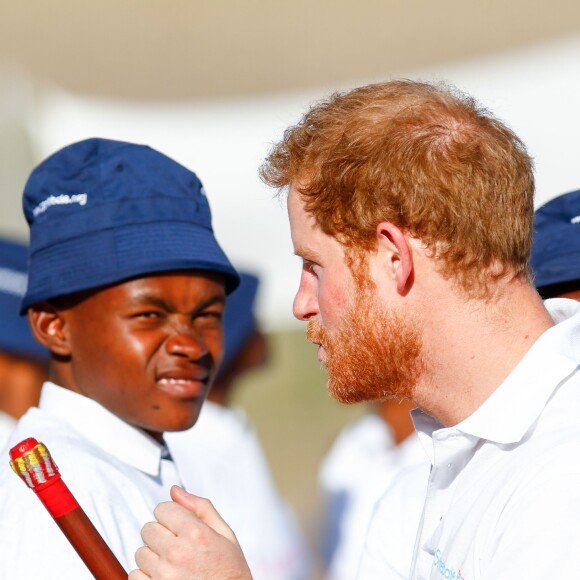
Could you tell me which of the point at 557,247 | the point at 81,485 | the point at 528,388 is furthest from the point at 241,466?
the point at 528,388

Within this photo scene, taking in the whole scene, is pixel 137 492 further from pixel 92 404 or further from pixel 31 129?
pixel 31 129

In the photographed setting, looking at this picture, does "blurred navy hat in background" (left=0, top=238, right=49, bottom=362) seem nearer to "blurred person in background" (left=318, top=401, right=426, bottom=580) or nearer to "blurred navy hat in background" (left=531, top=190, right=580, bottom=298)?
"blurred person in background" (left=318, top=401, right=426, bottom=580)

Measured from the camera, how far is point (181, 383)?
2.61m

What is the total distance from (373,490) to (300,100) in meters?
3.66

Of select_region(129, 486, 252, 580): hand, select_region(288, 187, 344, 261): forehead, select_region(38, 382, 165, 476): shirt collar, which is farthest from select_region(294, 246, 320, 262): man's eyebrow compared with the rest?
select_region(38, 382, 165, 476): shirt collar

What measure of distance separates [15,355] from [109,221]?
7.11ft

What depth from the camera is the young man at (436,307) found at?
1.75m

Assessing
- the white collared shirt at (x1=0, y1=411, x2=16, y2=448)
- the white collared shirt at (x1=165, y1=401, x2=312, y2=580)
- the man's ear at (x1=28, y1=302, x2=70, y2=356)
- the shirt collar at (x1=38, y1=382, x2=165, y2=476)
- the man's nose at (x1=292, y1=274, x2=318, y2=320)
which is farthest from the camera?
the white collared shirt at (x1=0, y1=411, x2=16, y2=448)

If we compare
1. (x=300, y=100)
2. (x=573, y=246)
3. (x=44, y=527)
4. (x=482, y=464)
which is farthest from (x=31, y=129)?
(x=482, y=464)

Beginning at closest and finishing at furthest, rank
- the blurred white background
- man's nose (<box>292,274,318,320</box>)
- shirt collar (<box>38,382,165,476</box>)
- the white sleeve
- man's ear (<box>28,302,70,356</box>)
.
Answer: the white sleeve < man's nose (<box>292,274,318,320</box>) < shirt collar (<box>38,382,165,476</box>) < man's ear (<box>28,302,70,356</box>) < the blurred white background

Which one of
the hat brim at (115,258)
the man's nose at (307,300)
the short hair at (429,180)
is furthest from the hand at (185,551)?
the hat brim at (115,258)

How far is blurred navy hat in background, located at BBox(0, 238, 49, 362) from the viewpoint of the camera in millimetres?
4523

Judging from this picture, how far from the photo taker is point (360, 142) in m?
1.94

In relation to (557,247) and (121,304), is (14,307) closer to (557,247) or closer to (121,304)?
(121,304)
